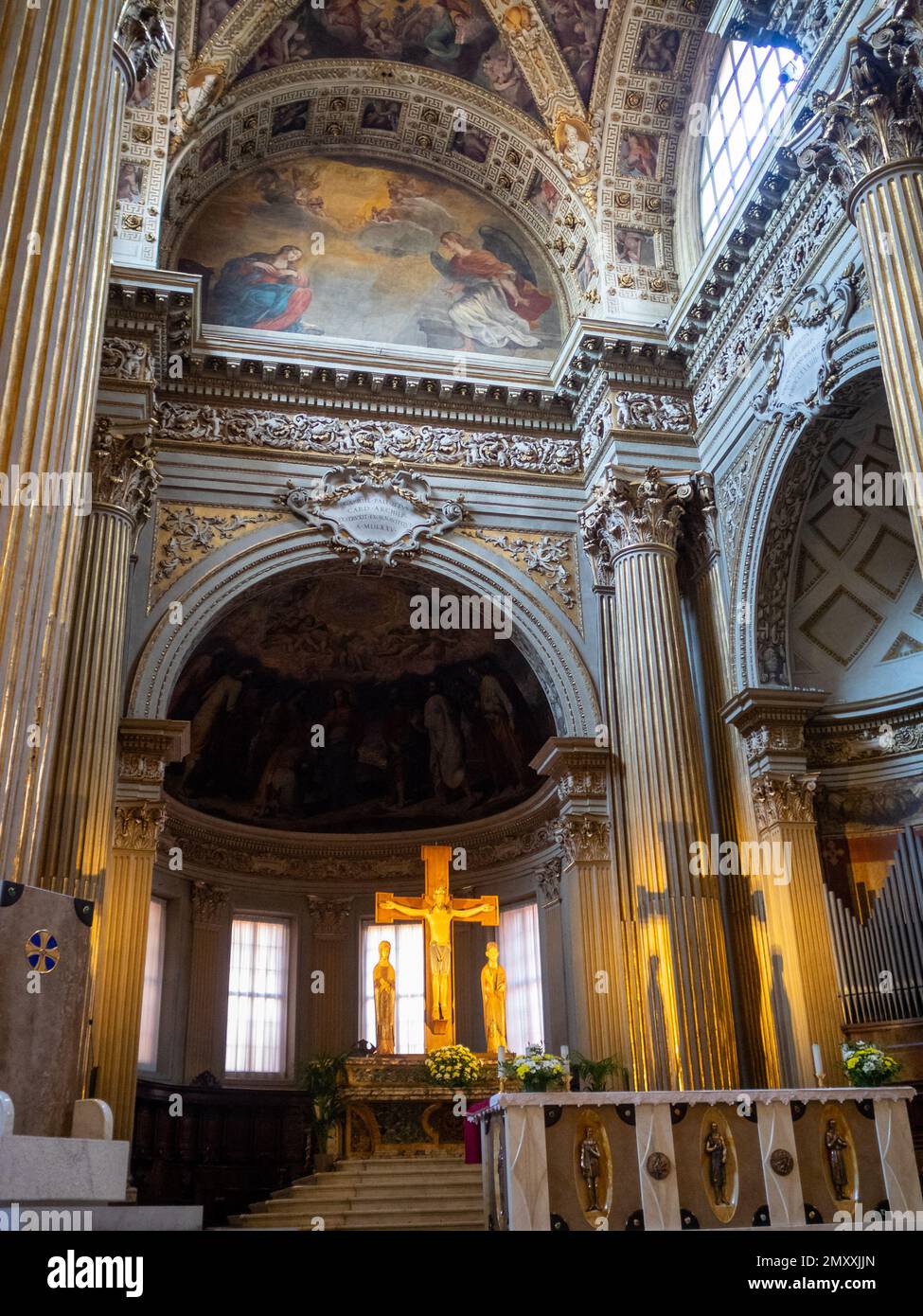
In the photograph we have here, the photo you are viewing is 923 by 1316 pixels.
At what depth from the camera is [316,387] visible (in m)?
17.8

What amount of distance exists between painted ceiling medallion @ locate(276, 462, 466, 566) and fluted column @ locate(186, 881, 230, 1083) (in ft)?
24.4

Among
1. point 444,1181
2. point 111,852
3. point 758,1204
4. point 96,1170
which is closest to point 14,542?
point 96,1170

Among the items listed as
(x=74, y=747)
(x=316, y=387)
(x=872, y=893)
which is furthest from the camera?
(x=316, y=387)

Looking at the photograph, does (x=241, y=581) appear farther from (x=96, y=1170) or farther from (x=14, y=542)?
(x=96, y=1170)

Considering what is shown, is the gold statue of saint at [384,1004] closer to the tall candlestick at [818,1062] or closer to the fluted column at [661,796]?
the fluted column at [661,796]

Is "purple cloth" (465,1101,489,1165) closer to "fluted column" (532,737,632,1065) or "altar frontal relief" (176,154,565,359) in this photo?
"fluted column" (532,737,632,1065)

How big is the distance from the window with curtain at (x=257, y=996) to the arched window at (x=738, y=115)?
14398 mm

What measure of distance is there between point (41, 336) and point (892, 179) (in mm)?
7200

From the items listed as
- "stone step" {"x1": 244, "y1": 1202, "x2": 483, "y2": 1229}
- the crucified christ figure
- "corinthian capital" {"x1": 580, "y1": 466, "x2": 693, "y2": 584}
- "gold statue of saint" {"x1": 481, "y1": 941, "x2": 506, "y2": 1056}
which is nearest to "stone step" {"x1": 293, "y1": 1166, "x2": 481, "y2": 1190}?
"stone step" {"x1": 244, "y1": 1202, "x2": 483, "y2": 1229}

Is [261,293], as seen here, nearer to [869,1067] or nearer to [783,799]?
[783,799]

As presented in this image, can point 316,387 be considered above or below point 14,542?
above

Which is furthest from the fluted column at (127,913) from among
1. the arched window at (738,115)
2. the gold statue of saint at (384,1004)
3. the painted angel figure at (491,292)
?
the arched window at (738,115)
